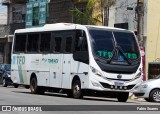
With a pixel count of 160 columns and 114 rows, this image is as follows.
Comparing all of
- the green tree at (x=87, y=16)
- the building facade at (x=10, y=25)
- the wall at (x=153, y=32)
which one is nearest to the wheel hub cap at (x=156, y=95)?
the wall at (x=153, y=32)

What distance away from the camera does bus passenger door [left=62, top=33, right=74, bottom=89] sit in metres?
24.9

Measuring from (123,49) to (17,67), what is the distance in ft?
26.1

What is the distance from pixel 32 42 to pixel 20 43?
1.46 m

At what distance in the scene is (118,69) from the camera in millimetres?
23438

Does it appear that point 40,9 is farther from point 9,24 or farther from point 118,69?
point 118,69

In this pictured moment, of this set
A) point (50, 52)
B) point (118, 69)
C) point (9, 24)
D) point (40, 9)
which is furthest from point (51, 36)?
point (9, 24)

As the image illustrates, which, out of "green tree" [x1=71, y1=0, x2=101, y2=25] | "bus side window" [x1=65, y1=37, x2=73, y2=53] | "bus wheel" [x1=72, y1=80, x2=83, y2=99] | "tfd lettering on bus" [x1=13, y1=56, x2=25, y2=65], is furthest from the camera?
"green tree" [x1=71, y1=0, x2=101, y2=25]

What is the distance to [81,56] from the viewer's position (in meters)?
24.0

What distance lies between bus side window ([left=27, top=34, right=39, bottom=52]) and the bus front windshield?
15.9ft

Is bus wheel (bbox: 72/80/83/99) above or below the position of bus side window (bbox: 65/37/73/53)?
below

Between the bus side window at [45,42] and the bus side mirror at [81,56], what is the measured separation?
2785 millimetres

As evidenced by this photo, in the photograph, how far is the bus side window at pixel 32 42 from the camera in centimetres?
2789

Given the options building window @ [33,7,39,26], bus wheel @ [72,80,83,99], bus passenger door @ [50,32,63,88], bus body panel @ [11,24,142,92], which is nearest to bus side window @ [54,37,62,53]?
bus passenger door @ [50,32,63,88]

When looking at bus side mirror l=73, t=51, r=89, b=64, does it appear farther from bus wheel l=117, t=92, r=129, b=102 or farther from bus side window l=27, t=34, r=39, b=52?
bus side window l=27, t=34, r=39, b=52
